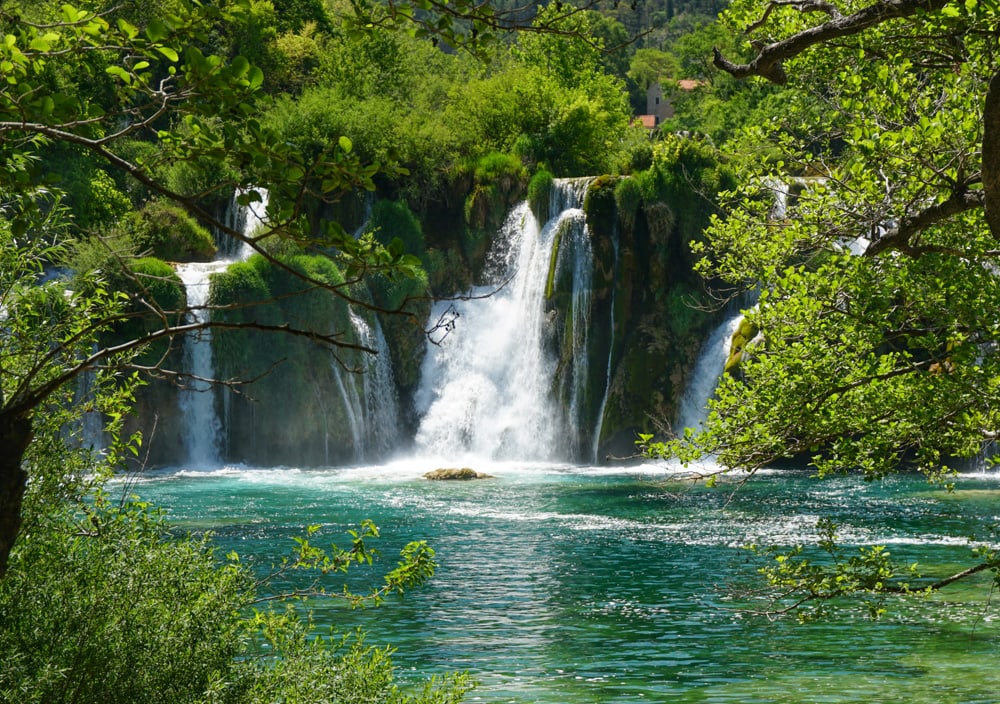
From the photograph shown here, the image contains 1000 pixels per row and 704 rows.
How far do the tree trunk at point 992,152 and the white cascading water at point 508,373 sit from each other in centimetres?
2938

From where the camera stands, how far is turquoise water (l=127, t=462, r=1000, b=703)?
11617 millimetres

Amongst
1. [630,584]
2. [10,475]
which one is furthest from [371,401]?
[10,475]

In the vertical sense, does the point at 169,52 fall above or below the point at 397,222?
below

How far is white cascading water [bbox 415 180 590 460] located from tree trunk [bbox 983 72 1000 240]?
29379 mm

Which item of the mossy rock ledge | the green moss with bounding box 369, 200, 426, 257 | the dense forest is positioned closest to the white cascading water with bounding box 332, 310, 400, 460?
the green moss with bounding box 369, 200, 426, 257

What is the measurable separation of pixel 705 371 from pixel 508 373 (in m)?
6.14

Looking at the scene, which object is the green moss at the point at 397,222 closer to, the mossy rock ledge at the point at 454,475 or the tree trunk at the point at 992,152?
the mossy rock ledge at the point at 454,475

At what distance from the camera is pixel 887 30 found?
29.3ft

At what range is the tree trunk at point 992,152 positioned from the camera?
16.6 feet

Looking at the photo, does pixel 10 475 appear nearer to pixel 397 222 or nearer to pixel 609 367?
pixel 609 367

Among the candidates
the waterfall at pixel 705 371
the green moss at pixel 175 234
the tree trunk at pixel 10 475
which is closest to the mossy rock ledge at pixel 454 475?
the waterfall at pixel 705 371

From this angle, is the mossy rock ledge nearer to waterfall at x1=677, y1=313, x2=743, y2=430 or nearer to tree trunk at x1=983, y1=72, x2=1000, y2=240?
waterfall at x1=677, y1=313, x2=743, y2=430

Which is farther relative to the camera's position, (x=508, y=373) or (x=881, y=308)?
(x=508, y=373)

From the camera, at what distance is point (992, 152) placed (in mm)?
5152
